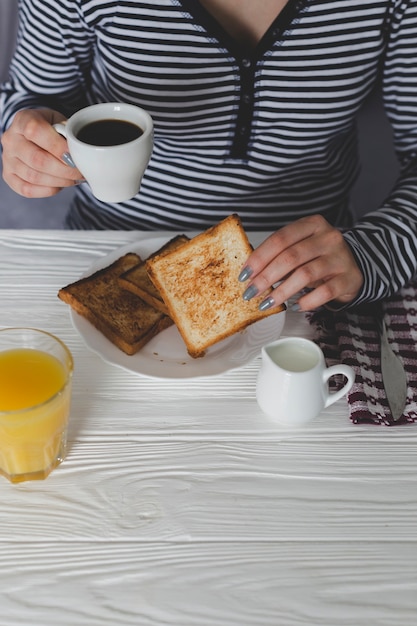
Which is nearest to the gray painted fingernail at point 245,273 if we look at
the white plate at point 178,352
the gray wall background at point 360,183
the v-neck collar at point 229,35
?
the white plate at point 178,352

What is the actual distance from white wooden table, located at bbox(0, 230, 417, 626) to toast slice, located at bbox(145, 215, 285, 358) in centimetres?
7

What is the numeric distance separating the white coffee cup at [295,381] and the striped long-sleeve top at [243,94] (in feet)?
0.67

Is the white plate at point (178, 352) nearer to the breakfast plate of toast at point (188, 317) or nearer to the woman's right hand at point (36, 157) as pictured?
the breakfast plate of toast at point (188, 317)

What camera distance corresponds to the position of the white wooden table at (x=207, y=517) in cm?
75

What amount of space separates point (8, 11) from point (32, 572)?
1215 mm

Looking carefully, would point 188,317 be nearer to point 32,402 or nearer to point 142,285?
point 142,285

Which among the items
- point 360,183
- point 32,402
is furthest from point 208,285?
point 360,183

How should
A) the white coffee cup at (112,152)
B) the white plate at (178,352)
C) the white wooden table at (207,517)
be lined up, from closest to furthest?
the white wooden table at (207,517) < the white coffee cup at (112,152) < the white plate at (178,352)

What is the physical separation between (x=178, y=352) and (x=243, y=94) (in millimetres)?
460

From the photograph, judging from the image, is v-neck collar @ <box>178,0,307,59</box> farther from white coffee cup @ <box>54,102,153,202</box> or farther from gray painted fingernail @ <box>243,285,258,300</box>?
gray painted fingernail @ <box>243,285,258,300</box>

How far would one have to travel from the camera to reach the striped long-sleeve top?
115cm

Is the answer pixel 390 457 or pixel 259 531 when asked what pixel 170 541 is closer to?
pixel 259 531

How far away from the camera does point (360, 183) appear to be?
5.89 ft

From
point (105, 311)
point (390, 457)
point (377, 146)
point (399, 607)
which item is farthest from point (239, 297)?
point (377, 146)
